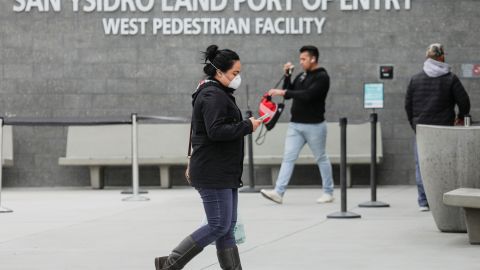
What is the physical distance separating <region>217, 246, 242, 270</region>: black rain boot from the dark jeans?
107 millimetres

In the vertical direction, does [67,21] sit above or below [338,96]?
above

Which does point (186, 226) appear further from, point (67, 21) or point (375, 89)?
point (67, 21)

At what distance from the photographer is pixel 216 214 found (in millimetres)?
7328

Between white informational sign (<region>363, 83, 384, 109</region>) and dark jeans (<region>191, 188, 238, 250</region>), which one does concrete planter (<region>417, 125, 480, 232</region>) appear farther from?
dark jeans (<region>191, 188, 238, 250</region>)

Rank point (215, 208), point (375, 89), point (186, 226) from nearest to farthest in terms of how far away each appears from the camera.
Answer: point (215, 208) → point (186, 226) → point (375, 89)

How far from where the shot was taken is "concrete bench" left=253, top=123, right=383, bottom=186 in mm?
18188

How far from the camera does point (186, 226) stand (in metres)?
11.7

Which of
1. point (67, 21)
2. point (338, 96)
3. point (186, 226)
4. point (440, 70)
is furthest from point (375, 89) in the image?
point (67, 21)

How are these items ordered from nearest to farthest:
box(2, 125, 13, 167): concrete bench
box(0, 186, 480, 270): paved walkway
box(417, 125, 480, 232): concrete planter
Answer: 1. box(0, 186, 480, 270): paved walkway
2. box(417, 125, 480, 232): concrete planter
3. box(2, 125, 13, 167): concrete bench

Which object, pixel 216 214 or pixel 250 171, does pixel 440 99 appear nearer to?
pixel 250 171

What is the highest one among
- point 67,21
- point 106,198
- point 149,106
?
point 67,21

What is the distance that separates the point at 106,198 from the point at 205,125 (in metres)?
9.11

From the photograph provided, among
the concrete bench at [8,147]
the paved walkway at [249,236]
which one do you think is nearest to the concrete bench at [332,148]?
the paved walkway at [249,236]

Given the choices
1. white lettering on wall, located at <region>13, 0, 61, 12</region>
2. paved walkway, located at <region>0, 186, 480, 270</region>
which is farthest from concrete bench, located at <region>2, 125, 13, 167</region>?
paved walkway, located at <region>0, 186, 480, 270</region>
